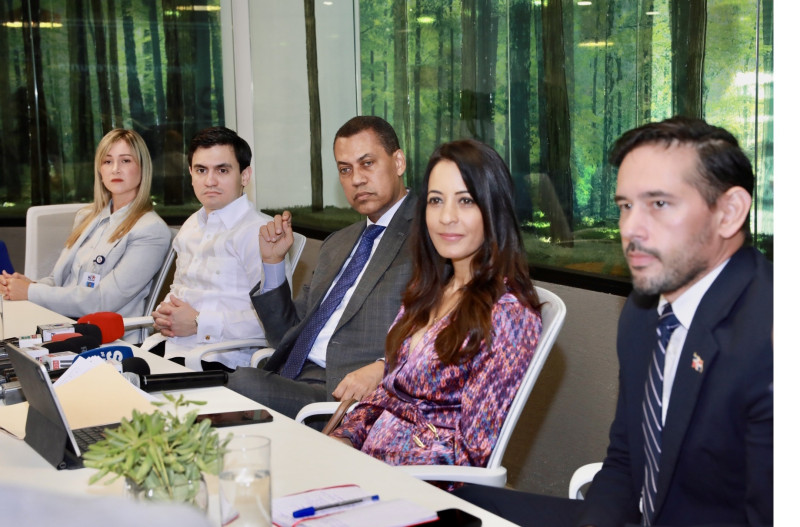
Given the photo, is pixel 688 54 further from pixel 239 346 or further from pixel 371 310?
pixel 239 346

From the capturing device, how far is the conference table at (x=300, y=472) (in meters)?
1.62

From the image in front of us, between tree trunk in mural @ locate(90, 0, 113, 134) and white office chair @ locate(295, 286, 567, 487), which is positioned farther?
tree trunk in mural @ locate(90, 0, 113, 134)

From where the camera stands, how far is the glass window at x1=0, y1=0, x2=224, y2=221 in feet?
23.7

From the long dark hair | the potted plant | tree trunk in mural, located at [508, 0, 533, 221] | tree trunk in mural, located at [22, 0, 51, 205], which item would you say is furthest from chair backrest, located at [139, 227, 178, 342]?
tree trunk in mural, located at [22, 0, 51, 205]

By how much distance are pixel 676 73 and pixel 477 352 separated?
57.8 inches

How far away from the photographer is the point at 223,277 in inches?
153

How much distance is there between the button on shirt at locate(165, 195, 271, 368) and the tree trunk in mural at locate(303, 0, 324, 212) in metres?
1.76

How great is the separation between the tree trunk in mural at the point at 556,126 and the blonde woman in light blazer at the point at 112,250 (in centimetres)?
187

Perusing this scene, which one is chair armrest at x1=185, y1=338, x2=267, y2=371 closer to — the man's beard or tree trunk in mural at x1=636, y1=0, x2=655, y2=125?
tree trunk in mural at x1=636, y1=0, x2=655, y2=125

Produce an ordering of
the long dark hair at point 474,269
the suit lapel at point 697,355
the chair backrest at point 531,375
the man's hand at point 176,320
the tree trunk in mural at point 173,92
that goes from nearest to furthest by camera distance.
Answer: the suit lapel at point 697,355, the chair backrest at point 531,375, the long dark hair at point 474,269, the man's hand at point 176,320, the tree trunk in mural at point 173,92

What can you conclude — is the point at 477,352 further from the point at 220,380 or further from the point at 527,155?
the point at 527,155

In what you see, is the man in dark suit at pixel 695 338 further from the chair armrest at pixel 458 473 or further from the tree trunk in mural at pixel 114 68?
the tree trunk in mural at pixel 114 68

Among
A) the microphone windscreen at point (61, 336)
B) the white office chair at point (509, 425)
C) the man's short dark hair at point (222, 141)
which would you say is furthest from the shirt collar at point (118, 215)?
the white office chair at point (509, 425)

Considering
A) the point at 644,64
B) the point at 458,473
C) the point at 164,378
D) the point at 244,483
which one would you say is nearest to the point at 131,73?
the point at 644,64
